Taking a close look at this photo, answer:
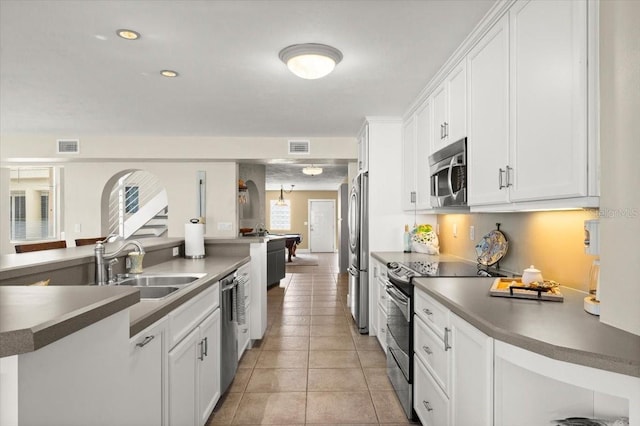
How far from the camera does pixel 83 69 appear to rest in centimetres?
294

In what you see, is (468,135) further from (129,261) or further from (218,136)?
(218,136)

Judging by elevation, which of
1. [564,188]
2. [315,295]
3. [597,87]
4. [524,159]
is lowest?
[315,295]

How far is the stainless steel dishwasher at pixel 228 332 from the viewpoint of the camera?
2668mm

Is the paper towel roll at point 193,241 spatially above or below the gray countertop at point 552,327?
above

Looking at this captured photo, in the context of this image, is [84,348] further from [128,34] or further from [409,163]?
[409,163]

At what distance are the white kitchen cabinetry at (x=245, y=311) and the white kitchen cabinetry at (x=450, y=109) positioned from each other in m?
1.95

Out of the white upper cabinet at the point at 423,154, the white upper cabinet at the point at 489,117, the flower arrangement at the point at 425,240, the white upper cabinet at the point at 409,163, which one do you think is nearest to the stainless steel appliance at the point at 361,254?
the white upper cabinet at the point at 409,163

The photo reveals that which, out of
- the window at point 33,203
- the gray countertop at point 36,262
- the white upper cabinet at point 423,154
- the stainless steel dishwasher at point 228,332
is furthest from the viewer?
the window at point 33,203

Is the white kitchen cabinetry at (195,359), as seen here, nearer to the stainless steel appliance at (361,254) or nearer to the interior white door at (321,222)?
the stainless steel appliance at (361,254)

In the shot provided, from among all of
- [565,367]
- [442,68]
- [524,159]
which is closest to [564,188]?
[524,159]

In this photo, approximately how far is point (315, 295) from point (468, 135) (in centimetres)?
444

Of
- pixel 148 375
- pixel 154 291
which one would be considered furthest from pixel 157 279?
pixel 148 375

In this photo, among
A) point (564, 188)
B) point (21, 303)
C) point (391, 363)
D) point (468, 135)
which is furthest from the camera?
point (391, 363)

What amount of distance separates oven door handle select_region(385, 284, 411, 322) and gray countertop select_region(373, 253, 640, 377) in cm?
46
